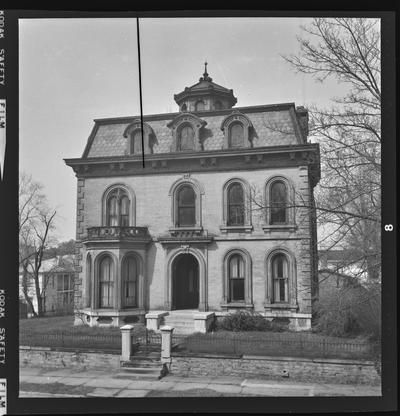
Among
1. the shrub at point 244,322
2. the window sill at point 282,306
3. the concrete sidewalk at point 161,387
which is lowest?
the concrete sidewalk at point 161,387

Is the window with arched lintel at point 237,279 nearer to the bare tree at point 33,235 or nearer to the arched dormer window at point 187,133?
the arched dormer window at point 187,133

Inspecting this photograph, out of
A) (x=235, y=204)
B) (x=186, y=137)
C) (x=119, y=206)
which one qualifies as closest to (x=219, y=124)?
(x=186, y=137)

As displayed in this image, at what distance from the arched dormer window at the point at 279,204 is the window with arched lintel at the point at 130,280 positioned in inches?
110

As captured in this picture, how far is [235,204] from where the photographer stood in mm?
9742

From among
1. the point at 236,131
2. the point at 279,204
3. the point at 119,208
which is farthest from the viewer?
the point at 119,208

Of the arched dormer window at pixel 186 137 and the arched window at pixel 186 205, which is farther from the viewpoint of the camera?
the arched window at pixel 186 205

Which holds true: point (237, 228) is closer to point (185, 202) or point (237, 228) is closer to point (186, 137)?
point (185, 202)

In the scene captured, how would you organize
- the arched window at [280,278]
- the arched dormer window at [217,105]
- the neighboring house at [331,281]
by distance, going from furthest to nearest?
the arched window at [280,278]
the arched dormer window at [217,105]
the neighboring house at [331,281]

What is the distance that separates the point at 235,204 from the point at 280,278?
1.71 m

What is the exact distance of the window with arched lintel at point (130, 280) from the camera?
9.57 m

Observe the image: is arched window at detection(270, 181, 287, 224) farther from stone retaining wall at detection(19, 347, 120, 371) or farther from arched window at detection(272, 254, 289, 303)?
stone retaining wall at detection(19, 347, 120, 371)

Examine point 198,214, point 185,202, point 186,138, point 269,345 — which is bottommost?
point 269,345

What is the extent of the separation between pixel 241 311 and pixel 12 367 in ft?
13.8

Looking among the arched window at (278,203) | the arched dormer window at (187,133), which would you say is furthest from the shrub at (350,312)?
the arched dormer window at (187,133)
